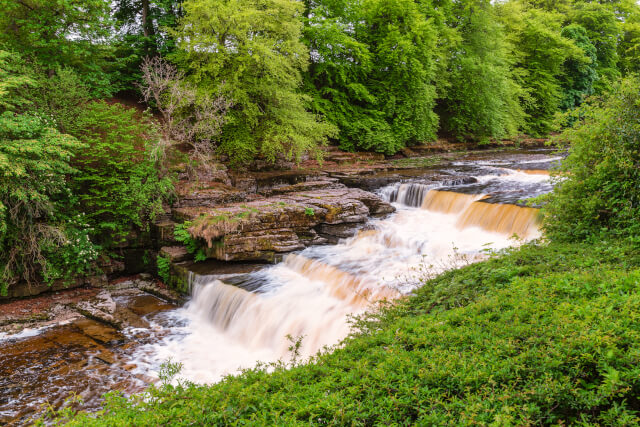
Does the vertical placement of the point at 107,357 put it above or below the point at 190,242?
below

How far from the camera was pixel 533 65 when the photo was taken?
32156mm

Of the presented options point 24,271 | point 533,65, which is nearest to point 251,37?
point 24,271

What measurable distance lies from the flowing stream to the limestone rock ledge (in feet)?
1.84

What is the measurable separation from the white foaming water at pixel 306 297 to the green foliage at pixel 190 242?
1.26 meters

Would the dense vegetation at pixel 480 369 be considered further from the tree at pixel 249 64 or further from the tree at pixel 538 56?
the tree at pixel 538 56

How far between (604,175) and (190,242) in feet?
32.6

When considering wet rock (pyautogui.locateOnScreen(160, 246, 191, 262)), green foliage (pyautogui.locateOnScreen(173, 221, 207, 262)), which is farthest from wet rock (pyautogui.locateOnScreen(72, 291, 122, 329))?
green foliage (pyautogui.locateOnScreen(173, 221, 207, 262))

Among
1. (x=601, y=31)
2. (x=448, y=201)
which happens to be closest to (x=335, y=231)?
(x=448, y=201)

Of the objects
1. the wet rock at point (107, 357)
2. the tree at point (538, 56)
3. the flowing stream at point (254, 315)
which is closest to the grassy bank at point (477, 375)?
the flowing stream at point (254, 315)

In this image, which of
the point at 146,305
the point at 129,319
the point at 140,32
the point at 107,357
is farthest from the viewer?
the point at 140,32

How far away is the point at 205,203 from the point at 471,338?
37.1 feet

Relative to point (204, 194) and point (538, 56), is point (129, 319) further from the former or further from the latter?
point (538, 56)

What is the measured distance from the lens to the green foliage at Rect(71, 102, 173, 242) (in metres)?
11.5

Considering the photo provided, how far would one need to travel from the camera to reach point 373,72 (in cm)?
2475
